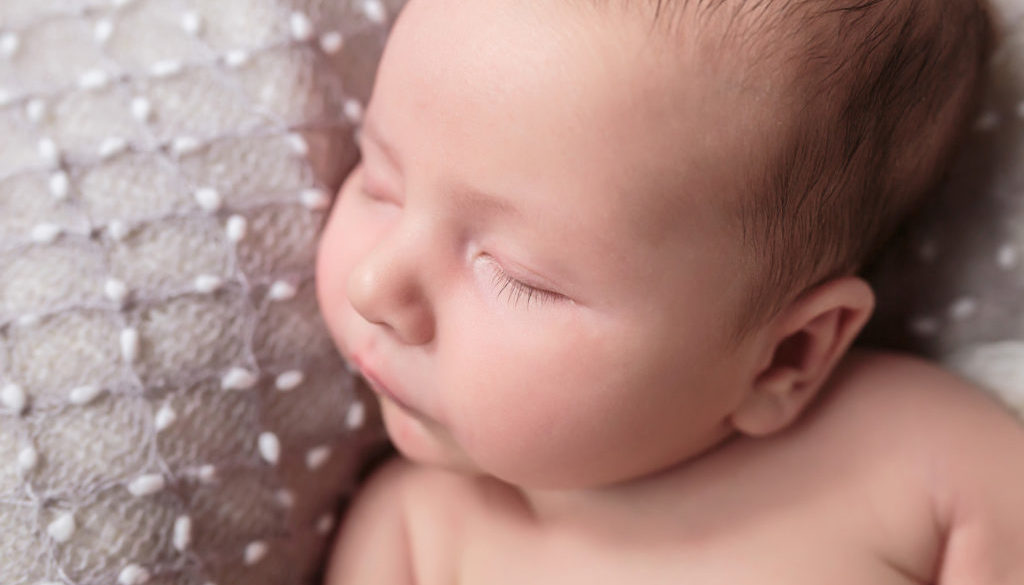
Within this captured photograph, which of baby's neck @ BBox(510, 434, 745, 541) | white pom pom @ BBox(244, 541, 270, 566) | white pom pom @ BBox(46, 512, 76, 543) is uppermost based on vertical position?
baby's neck @ BBox(510, 434, 745, 541)

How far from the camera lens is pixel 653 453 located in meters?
1.04

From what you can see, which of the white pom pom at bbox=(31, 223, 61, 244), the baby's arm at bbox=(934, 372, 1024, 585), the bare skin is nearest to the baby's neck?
the bare skin

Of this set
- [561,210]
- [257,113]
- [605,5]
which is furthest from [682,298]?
[257,113]

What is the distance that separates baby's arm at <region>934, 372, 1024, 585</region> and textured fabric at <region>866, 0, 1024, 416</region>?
10 centimetres

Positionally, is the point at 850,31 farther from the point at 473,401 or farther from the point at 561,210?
the point at 473,401

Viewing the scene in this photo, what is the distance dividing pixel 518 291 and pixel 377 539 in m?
0.43

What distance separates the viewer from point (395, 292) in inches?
37.8

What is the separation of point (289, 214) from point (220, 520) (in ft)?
1.09

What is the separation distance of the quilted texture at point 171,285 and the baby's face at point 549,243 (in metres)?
0.13

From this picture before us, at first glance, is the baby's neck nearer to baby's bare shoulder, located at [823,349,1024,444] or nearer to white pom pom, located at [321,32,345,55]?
baby's bare shoulder, located at [823,349,1024,444]

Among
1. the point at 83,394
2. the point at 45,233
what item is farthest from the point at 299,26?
the point at 83,394

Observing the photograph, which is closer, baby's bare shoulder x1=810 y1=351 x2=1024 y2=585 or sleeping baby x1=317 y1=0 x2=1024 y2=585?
sleeping baby x1=317 y1=0 x2=1024 y2=585

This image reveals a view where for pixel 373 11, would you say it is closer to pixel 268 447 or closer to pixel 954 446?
pixel 268 447

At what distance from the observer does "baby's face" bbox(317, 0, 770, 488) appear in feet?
2.89
